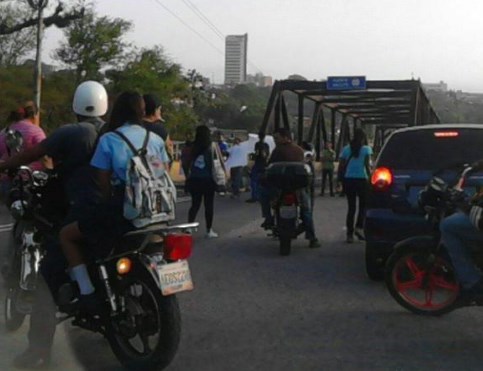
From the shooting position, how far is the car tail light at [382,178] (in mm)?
9020

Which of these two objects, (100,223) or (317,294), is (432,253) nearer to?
(317,294)

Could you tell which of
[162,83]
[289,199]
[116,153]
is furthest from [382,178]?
[162,83]

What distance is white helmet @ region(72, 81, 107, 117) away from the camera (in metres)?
6.50

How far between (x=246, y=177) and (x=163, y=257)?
20542 mm

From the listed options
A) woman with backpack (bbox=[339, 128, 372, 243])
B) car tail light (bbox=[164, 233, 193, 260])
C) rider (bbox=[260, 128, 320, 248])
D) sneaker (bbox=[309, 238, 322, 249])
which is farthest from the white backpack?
woman with backpack (bbox=[339, 128, 372, 243])

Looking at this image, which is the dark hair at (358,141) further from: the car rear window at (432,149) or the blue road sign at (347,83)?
the blue road sign at (347,83)

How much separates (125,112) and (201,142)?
6.68 metres

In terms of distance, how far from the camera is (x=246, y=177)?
2619 centimetres

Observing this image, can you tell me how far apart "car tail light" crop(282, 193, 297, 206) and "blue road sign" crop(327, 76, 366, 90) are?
15000 mm

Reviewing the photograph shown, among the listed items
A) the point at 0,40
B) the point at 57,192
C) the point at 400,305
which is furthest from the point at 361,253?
the point at 0,40

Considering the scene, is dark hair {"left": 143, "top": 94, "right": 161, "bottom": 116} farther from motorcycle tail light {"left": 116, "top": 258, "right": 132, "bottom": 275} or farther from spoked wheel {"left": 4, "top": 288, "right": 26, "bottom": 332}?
motorcycle tail light {"left": 116, "top": 258, "right": 132, "bottom": 275}

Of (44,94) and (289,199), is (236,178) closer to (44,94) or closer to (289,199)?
(289,199)

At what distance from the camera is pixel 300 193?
38.4ft

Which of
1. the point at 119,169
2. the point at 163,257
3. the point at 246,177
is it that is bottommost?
the point at 246,177
